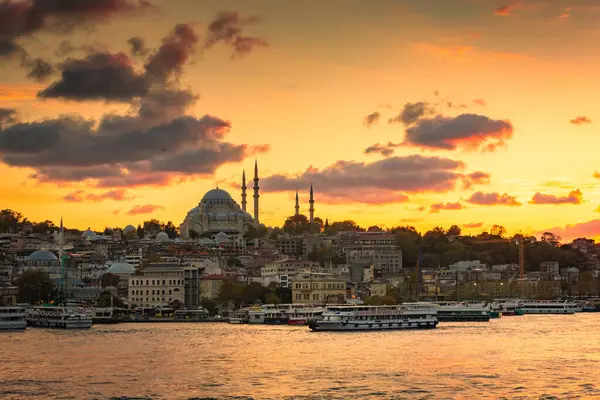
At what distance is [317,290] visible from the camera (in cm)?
8856

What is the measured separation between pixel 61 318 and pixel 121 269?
38820mm

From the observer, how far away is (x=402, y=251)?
13688cm

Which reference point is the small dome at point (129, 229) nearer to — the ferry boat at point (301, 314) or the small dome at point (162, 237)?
the small dome at point (162, 237)

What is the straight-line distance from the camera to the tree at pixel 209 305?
292ft

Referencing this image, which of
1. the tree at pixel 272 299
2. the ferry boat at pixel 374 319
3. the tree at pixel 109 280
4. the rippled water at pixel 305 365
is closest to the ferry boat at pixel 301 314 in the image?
the ferry boat at pixel 374 319

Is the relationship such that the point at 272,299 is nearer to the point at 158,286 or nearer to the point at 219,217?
the point at 158,286

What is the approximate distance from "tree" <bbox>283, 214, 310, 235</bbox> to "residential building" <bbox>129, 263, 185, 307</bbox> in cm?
5518

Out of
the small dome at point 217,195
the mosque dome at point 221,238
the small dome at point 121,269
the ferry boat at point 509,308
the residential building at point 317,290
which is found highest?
the small dome at point 217,195

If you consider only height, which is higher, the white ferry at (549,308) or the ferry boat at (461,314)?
the white ferry at (549,308)

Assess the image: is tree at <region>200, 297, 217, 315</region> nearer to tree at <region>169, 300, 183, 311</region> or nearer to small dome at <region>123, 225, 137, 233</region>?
tree at <region>169, 300, 183, 311</region>

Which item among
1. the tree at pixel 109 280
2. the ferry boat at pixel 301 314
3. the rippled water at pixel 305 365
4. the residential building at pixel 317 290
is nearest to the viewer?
the rippled water at pixel 305 365

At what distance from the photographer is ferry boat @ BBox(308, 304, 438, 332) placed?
203ft

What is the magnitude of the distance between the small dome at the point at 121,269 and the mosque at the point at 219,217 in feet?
112

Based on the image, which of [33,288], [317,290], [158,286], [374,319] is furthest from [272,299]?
[374,319]
